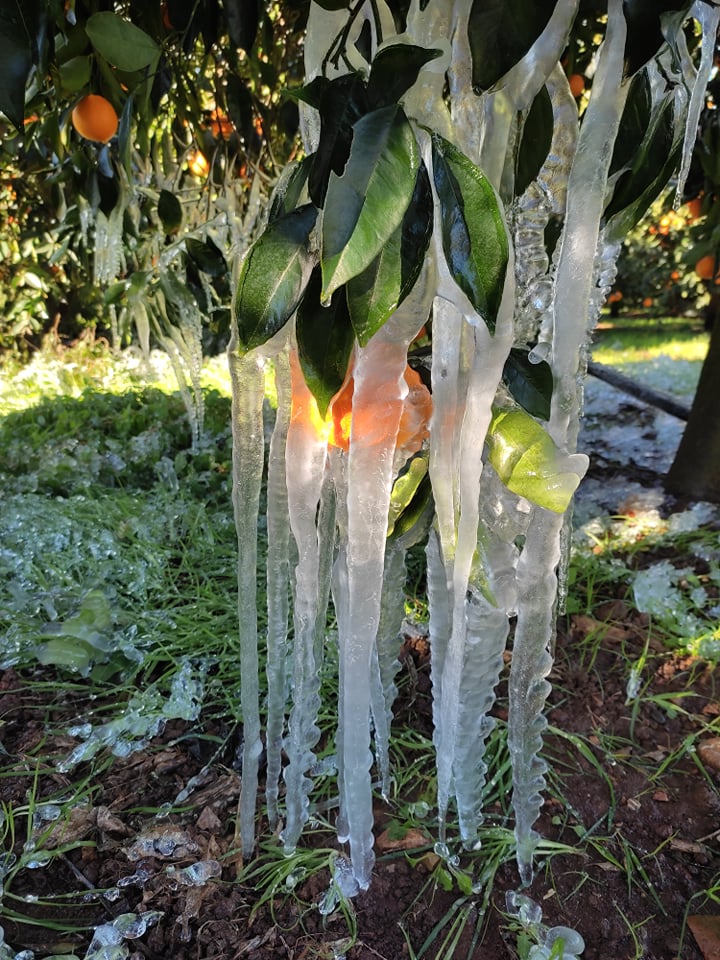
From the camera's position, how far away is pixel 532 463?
43 centimetres

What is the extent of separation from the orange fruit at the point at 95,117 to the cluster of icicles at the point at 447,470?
53 centimetres

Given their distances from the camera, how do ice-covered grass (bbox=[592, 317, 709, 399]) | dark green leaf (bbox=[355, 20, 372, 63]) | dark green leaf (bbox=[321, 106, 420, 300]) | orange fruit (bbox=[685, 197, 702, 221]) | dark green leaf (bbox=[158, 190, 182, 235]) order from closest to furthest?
dark green leaf (bbox=[321, 106, 420, 300]) < dark green leaf (bbox=[355, 20, 372, 63]) < dark green leaf (bbox=[158, 190, 182, 235]) < orange fruit (bbox=[685, 197, 702, 221]) < ice-covered grass (bbox=[592, 317, 709, 399])

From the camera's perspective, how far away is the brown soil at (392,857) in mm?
722

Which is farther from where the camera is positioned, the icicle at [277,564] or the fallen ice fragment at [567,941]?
the fallen ice fragment at [567,941]

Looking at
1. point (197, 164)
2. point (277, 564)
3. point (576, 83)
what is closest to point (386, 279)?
point (277, 564)

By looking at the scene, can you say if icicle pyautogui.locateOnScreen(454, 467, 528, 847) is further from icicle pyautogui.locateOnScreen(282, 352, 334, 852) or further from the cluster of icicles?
icicle pyautogui.locateOnScreen(282, 352, 334, 852)

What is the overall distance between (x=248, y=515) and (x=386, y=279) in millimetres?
335

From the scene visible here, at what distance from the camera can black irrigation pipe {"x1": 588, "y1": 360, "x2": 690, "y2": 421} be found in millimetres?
2643

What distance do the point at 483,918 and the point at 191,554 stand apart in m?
0.98

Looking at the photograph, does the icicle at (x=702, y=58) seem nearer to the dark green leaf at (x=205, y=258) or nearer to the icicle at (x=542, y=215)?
the icicle at (x=542, y=215)

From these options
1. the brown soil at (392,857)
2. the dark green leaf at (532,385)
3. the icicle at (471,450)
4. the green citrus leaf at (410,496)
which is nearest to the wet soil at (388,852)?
the brown soil at (392,857)

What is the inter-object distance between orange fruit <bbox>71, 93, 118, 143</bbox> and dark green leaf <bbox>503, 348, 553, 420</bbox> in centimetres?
75

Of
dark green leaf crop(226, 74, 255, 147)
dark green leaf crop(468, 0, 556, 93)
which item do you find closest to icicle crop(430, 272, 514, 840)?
dark green leaf crop(468, 0, 556, 93)

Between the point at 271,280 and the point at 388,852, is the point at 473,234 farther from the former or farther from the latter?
the point at 388,852
